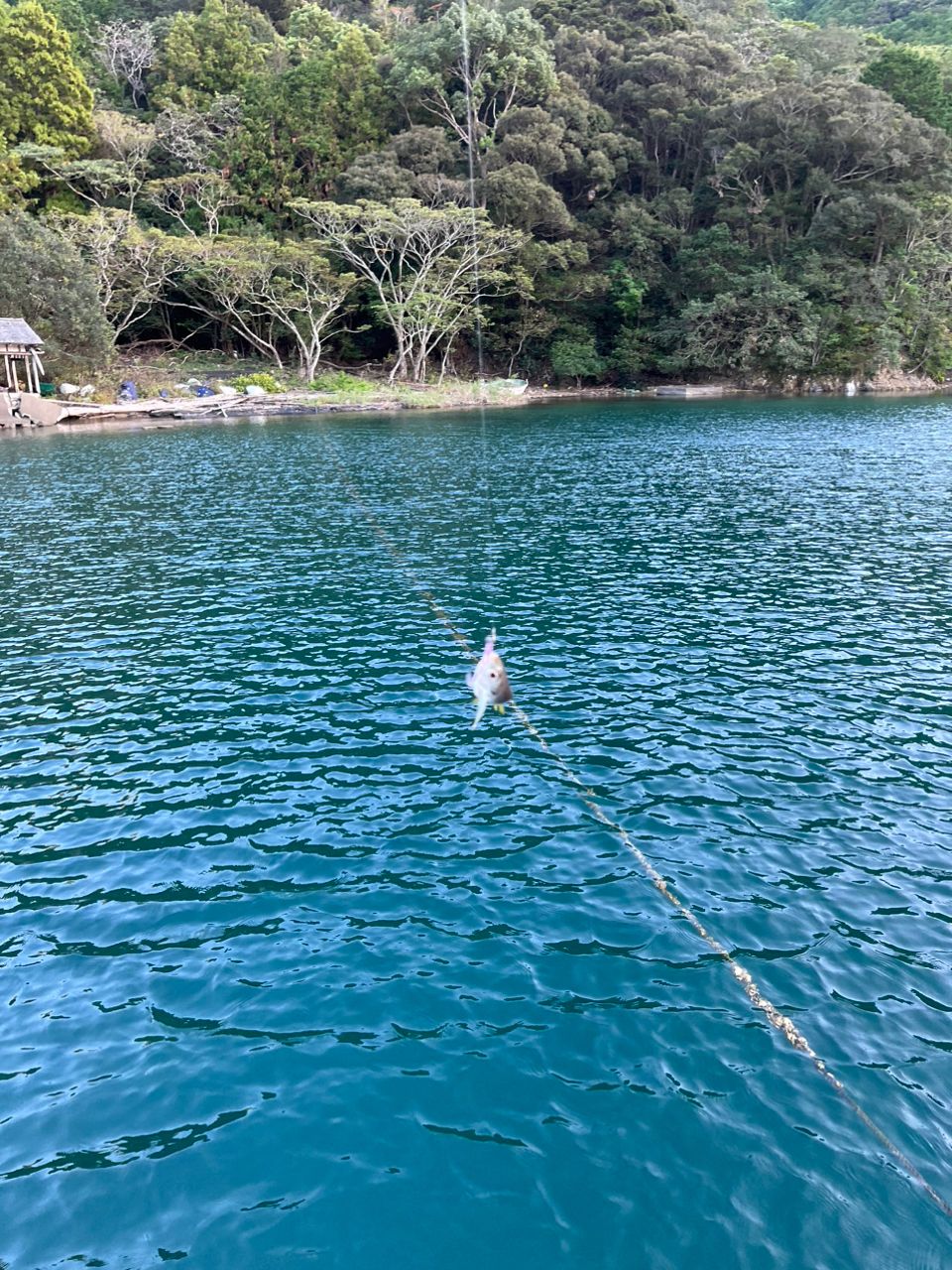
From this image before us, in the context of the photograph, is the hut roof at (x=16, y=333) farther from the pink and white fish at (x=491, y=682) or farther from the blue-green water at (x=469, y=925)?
the pink and white fish at (x=491, y=682)

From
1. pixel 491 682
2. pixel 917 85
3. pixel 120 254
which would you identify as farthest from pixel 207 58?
pixel 491 682

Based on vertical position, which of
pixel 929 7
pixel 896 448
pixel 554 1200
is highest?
pixel 929 7

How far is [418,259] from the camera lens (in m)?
68.4

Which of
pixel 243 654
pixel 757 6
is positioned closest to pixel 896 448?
pixel 243 654

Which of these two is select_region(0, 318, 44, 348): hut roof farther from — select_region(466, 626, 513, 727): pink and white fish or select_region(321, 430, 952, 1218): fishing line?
select_region(466, 626, 513, 727): pink and white fish

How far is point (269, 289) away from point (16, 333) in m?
18.3

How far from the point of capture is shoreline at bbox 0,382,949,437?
2263 inches

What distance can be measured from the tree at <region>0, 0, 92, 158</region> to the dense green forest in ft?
0.70

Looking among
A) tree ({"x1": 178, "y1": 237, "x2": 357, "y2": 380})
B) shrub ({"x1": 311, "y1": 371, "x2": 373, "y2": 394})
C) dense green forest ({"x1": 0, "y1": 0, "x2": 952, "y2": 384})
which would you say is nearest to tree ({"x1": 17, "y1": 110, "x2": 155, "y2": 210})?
dense green forest ({"x1": 0, "y1": 0, "x2": 952, "y2": 384})

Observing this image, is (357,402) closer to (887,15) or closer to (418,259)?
(418,259)

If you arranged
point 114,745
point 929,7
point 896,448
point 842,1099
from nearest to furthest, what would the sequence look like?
point 842,1099
point 114,745
point 896,448
point 929,7

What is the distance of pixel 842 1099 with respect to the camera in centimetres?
669

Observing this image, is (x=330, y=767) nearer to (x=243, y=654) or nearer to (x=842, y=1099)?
(x=243, y=654)

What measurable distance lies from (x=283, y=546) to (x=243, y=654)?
917 cm
